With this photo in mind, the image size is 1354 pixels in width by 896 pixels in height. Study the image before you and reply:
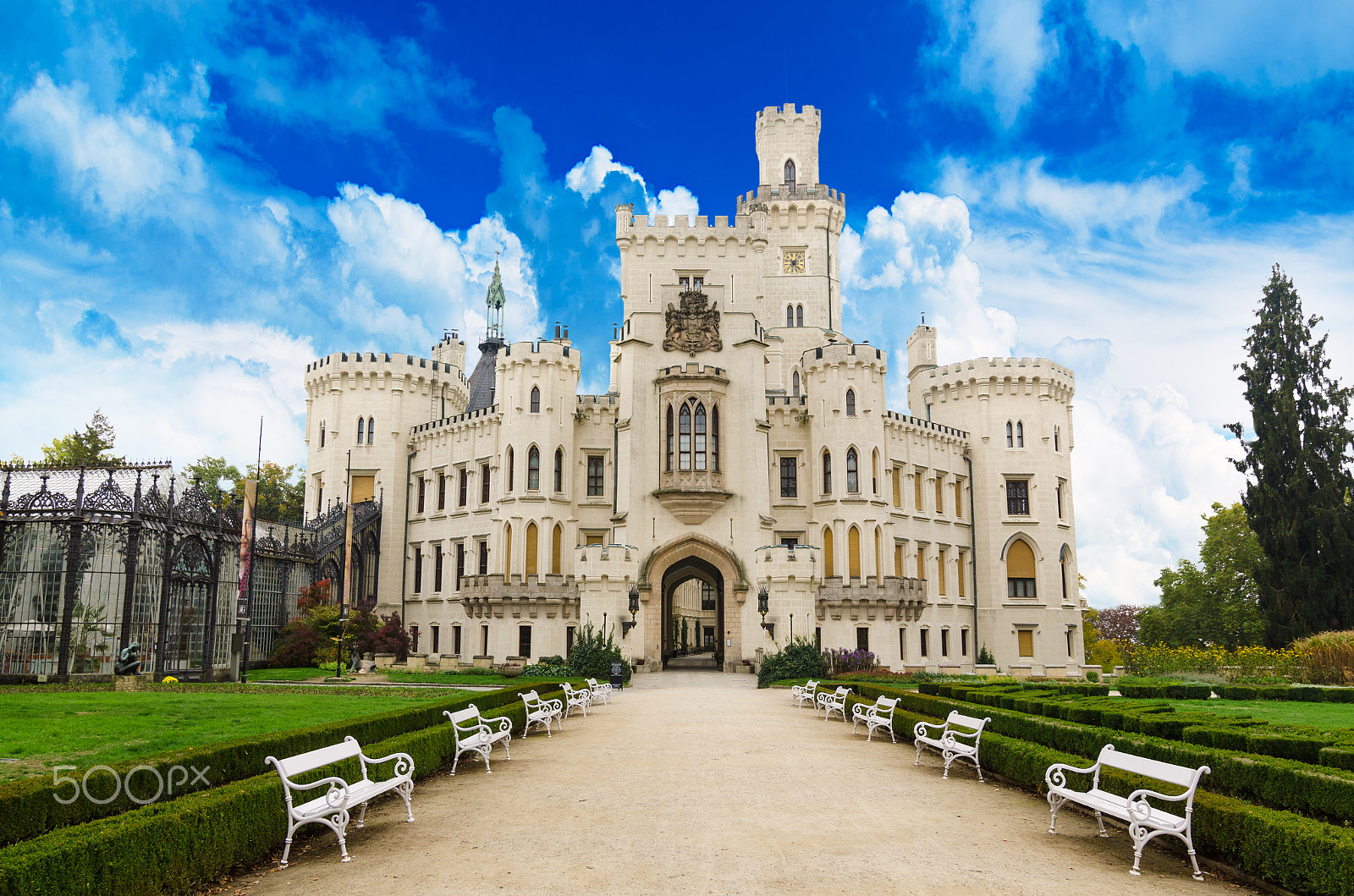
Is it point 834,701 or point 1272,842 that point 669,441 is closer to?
point 834,701

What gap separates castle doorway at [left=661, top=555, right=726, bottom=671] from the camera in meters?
42.1

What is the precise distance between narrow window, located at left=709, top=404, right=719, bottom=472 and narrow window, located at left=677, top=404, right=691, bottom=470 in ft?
3.47

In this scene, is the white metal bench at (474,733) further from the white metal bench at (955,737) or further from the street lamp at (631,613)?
the street lamp at (631,613)

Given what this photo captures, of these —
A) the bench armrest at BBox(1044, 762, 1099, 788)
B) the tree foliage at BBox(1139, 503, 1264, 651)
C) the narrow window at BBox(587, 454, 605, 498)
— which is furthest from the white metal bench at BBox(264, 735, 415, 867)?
the tree foliage at BBox(1139, 503, 1264, 651)

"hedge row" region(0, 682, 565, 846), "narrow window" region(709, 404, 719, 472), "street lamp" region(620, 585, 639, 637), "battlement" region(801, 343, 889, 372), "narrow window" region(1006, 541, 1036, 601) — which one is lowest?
"hedge row" region(0, 682, 565, 846)

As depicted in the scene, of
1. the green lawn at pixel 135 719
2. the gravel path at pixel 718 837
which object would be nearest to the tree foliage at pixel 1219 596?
the gravel path at pixel 718 837

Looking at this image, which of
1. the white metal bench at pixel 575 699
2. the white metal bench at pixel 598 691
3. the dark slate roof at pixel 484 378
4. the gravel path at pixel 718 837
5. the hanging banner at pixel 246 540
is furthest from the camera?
the dark slate roof at pixel 484 378

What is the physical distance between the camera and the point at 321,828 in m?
10.2

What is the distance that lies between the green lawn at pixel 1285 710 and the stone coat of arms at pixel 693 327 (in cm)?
2457

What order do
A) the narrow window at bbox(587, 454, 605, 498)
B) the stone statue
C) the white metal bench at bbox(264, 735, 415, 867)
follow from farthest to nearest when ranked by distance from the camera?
1. the narrow window at bbox(587, 454, 605, 498)
2. the stone statue
3. the white metal bench at bbox(264, 735, 415, 867)

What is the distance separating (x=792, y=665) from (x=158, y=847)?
29669 mm

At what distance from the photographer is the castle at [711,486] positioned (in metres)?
40.7

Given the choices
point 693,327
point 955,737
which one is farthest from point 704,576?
point 955,737

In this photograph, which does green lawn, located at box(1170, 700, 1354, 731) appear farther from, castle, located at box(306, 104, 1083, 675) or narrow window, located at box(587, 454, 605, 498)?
narrow window, located at box(587, 454, 605, 498)
